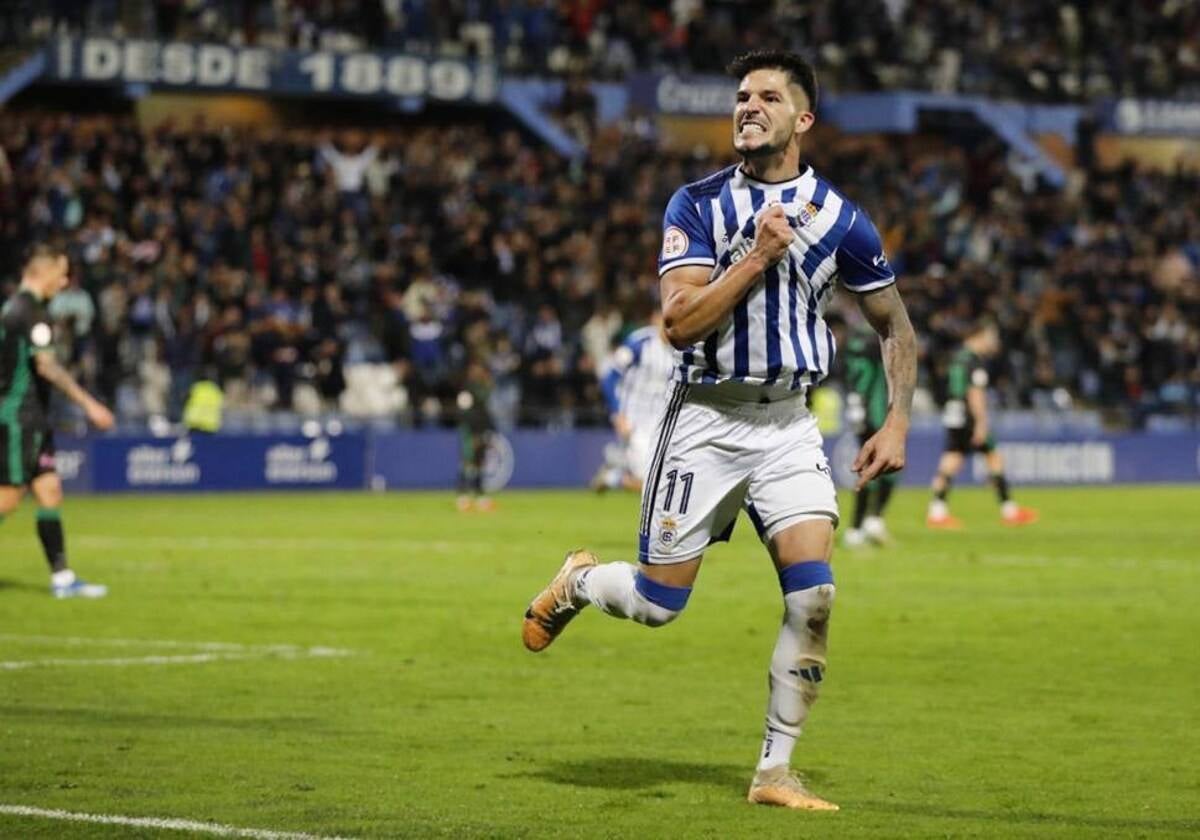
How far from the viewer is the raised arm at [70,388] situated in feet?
49.7

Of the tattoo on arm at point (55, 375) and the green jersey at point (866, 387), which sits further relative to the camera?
the green jersey at point (866, 387)

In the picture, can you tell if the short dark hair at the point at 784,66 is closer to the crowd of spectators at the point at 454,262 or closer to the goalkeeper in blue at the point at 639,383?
the goalkeeper in blue at the point at 639,383

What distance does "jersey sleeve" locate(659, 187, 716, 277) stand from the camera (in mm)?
8094

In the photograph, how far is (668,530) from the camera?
27.3 ft

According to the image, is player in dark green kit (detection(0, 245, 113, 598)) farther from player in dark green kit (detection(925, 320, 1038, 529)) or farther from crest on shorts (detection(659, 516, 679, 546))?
player in dark green kit (detection(925, 320, 1038, 529))

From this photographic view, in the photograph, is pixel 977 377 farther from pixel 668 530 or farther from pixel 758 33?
pixel 758 33

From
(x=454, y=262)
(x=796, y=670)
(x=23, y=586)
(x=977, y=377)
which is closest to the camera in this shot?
(x=796, y=670)

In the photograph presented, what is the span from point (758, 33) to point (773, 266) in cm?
4064

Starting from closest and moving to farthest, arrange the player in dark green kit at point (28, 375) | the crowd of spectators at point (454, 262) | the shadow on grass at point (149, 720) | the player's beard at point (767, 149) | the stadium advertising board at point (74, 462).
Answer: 1. the player's beard at point (767, 149)
2. the shadow on grass at point (149, 720)
3. the player in dark green kit at point (28, 375)
4. the stadium advertising board at point (74, 462)
5. the crowd of spectators at point (454, 262)

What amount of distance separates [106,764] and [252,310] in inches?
1052

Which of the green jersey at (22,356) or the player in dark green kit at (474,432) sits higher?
the green jersey at (22,356)

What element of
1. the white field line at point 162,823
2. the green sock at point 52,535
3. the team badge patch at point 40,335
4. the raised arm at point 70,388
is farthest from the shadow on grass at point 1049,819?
the green sock at point 52,535

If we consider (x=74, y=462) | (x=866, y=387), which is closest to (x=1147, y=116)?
(x=74, y=462)

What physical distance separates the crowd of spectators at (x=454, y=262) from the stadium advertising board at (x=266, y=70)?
0.91m
